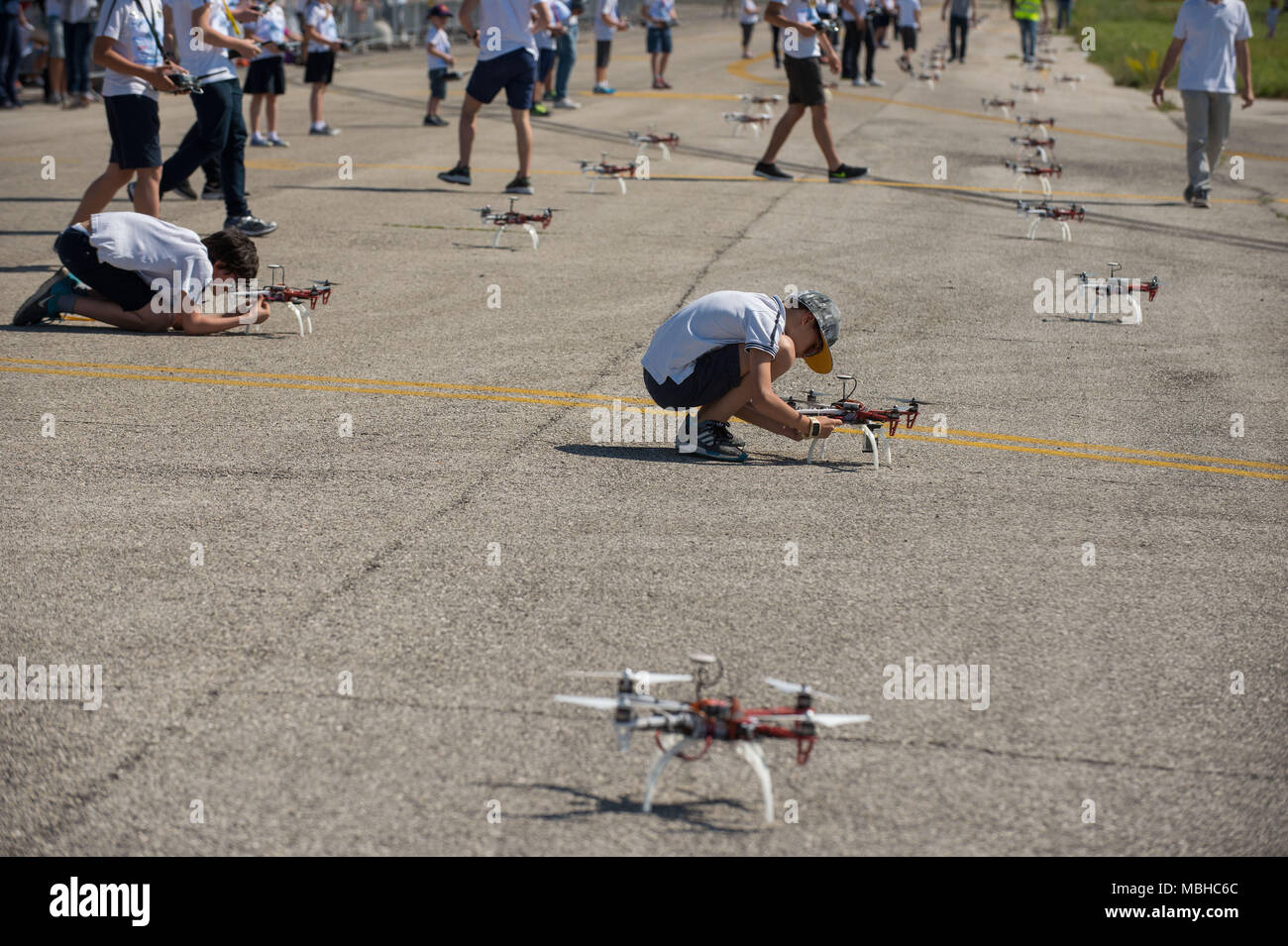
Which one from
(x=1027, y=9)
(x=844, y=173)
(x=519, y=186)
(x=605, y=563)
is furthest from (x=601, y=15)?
(x=605, y=563)

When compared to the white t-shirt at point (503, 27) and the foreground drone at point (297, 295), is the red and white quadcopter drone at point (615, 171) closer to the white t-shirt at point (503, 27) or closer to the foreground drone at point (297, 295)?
the white t-shirt at point (503, 27)

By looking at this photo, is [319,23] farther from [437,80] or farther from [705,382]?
[705,382]

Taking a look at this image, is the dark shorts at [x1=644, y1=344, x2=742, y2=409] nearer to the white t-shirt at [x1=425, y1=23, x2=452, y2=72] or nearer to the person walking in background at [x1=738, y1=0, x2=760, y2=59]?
the white t-shirt at [x1=425, y1=23, x2=452, y2=72]

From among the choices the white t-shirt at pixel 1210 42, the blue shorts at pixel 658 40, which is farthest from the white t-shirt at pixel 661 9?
the white t-shirt at pixel 1210 42

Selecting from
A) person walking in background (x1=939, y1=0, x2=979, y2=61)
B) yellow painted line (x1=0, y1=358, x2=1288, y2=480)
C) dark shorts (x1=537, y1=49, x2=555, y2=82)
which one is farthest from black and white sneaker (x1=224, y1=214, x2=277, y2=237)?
person walking in background (x1=939, y1=0, x2=979, y2=61)

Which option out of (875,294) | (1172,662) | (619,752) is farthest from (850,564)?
(875,294)

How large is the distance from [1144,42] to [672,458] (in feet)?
136

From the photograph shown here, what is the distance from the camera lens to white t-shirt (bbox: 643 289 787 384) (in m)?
6.64

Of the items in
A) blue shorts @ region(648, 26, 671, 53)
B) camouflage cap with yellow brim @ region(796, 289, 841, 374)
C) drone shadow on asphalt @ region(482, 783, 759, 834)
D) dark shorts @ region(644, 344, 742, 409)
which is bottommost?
drone shadow on asphalt @ region(482, 783, 759, 834)

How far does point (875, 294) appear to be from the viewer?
10688 mm

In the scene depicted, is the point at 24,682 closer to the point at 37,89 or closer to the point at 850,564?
the point at 850,564

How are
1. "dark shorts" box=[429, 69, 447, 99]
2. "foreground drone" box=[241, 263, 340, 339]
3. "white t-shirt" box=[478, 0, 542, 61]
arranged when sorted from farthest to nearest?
"dark shorts" box=[429, 69, 447, 99] → "white t-shirt" box=[478, 0, 542, 61] → "foreground drone" box=[241, 263, 340, 339]

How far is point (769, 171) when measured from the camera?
15.6 metres

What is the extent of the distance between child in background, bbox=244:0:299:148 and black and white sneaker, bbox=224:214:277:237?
4.24 m
